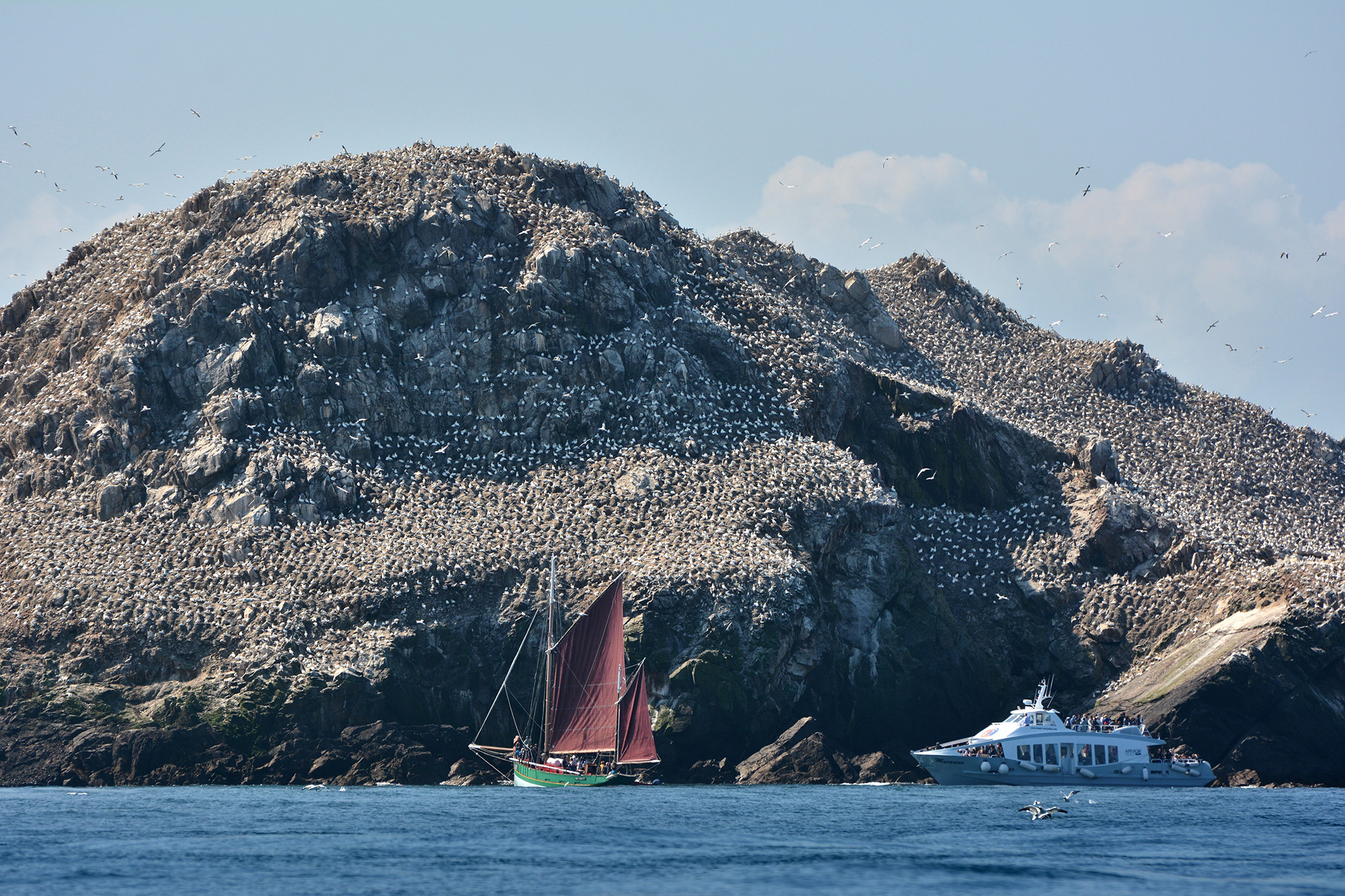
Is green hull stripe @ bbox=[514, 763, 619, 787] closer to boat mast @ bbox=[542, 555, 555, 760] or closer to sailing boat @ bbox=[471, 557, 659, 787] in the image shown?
sailing boat @ bbox=[471, 557, 659, 787]

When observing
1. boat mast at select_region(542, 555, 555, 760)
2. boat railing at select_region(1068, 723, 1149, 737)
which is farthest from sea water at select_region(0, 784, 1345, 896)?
boat railing at select_region(1068, 723, 1149, 737)

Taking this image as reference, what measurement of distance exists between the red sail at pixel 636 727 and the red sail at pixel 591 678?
66cm

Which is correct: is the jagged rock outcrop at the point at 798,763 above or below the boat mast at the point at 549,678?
below

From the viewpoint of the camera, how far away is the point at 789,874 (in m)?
43.7

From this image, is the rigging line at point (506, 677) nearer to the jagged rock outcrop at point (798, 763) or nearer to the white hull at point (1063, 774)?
the jagged rock outcrop at point (798, 763)

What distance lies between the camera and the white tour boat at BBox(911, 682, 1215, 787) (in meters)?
75.9

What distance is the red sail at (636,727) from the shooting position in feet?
231

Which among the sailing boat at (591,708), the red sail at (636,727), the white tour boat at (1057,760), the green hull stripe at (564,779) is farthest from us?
the white tour boat at (1057,760)

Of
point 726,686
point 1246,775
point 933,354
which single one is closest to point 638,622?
point 726,686

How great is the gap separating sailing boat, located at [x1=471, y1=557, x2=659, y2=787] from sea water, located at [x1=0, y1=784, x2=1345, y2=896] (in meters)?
3.31

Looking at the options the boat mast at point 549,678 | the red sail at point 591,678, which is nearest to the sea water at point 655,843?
the red sail at point 591,678

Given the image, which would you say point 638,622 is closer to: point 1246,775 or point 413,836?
point 413,836

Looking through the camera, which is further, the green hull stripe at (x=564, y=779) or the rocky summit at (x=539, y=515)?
the rocky summit at (x=539, y=515)

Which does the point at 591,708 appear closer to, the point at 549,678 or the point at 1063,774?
the point at 549,678
